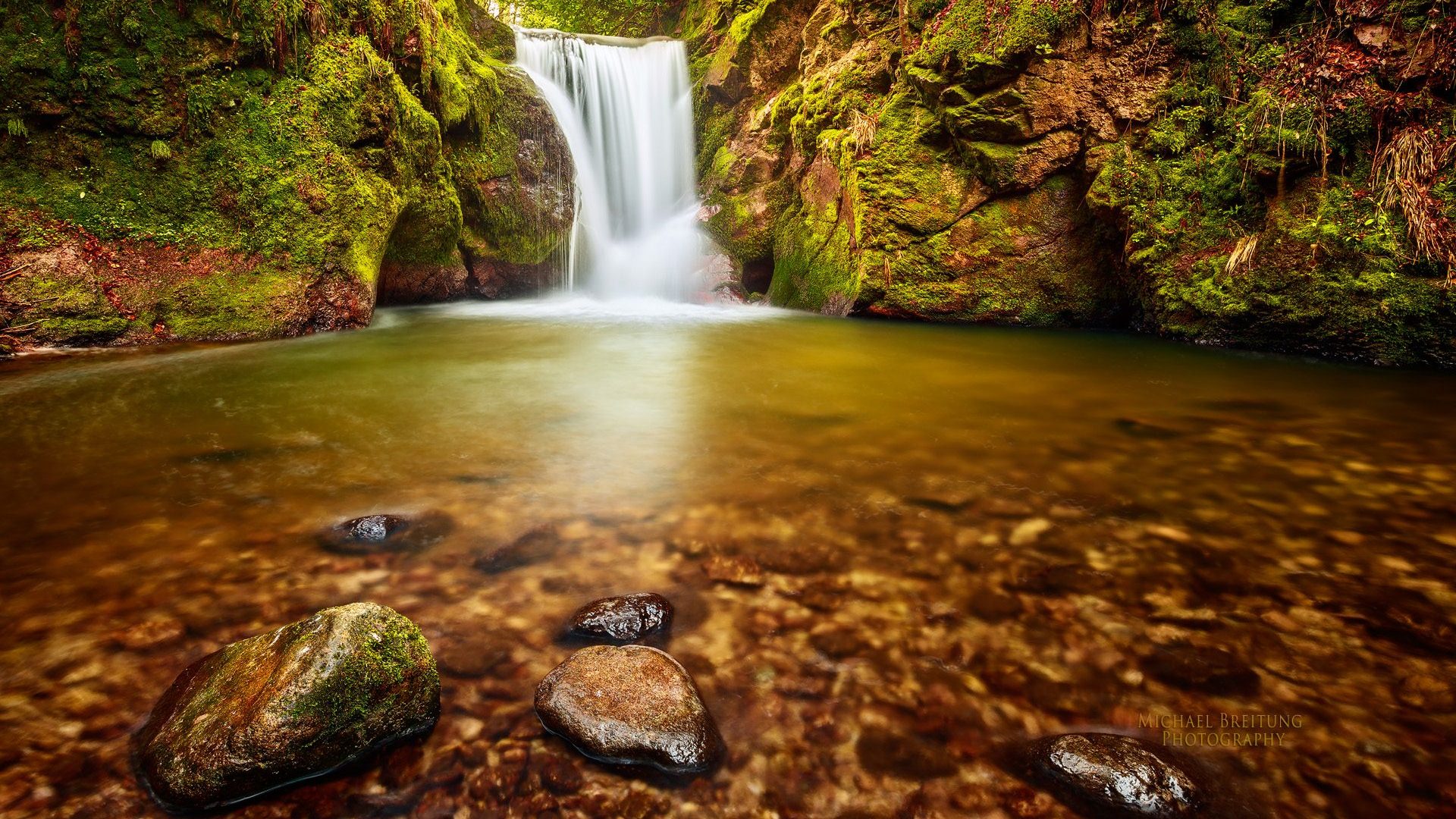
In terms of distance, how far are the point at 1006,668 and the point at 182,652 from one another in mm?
2471

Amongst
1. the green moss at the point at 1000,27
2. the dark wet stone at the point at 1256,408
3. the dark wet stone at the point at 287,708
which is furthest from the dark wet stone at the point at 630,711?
the green moss at the point at 1000,27

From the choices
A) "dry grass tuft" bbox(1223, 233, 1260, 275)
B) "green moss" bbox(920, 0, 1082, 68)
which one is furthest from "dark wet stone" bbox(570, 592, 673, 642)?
"green moss" bbox(920, 0, 1082, 68)

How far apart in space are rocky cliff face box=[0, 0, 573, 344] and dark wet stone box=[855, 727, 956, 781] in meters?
8.51

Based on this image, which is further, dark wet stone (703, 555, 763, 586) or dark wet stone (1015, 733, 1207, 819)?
dark wet stone (703, 555, 763, 586)

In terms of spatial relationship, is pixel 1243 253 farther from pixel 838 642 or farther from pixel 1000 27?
pixel 838 642

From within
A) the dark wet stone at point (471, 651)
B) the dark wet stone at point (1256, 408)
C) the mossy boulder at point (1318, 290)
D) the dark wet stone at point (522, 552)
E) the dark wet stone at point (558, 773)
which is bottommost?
the dark wet stone at point (558, 773)

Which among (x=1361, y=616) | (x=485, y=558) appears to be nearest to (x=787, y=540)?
(x=485, y=558)

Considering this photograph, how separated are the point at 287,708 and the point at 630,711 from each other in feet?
2.66

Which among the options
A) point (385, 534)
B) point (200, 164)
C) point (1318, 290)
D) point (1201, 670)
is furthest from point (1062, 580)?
point (200, 164)

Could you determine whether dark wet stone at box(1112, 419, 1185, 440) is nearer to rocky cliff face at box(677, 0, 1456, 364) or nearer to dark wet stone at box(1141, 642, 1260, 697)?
dark wet stone at box(1141, 642, 1260, 697)

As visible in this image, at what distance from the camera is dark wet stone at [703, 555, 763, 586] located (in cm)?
237

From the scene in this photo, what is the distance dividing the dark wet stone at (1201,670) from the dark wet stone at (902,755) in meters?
0.73

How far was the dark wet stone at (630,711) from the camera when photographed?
1.59m

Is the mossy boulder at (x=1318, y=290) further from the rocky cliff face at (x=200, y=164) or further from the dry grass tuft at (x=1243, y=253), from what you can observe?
the rocky cliff face at (x=200, y=164)
